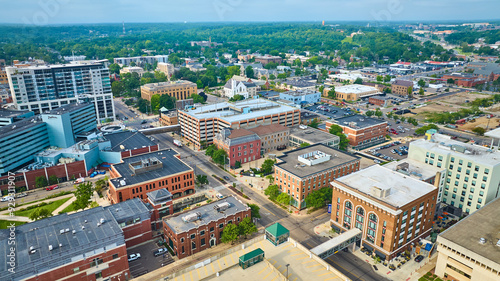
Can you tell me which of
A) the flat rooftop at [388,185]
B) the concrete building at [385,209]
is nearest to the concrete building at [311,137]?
the flat rooftop at [388,185]

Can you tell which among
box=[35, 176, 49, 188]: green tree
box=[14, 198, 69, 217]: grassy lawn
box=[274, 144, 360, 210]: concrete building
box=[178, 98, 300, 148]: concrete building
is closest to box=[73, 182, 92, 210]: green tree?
box=[14, 198, 69, 217]: grassy lawn

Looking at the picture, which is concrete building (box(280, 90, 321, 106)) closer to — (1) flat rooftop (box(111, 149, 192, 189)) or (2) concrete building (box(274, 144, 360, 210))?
(2) concrete building (box(274, 144, 360, 210))

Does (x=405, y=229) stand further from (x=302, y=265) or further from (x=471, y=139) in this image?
(x=471, y=139)

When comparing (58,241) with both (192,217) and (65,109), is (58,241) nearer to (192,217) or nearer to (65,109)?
(192,217)

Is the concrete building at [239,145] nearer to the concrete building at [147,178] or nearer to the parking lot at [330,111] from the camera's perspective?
the concrete building at [147,178]

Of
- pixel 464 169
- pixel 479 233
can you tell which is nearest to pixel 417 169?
pixel 464 169

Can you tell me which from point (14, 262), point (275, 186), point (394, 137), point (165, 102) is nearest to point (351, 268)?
point (275, 186)
